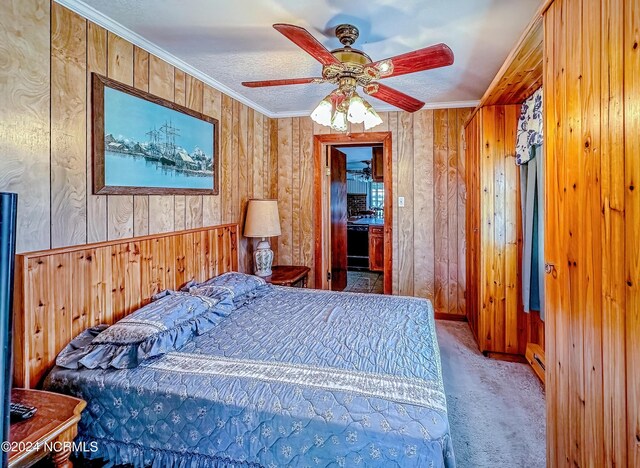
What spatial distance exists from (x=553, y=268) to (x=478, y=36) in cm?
168

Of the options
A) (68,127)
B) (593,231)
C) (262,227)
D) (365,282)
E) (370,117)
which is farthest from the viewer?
(365,282)

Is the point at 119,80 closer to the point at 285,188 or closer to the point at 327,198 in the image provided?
the point at 285,188

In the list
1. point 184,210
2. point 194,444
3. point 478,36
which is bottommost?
point 194,444

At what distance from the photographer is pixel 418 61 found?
5.69 ft

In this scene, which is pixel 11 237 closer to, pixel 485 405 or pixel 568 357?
pixel 568 357

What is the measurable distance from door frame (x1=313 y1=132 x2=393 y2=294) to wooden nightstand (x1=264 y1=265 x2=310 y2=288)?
0.33 metres

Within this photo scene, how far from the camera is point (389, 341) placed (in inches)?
75.1

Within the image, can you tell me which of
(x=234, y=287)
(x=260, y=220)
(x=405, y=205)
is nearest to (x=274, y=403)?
(x=234, y=287)

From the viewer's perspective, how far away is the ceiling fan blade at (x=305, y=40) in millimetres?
1504

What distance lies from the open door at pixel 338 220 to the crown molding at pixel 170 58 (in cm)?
87

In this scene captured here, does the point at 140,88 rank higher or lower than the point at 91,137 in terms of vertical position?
higher

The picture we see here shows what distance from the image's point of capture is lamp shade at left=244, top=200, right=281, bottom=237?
3.54 meters

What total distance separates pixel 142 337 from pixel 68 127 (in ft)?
3.82

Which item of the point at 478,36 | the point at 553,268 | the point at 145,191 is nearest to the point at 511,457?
the point at 553,268
